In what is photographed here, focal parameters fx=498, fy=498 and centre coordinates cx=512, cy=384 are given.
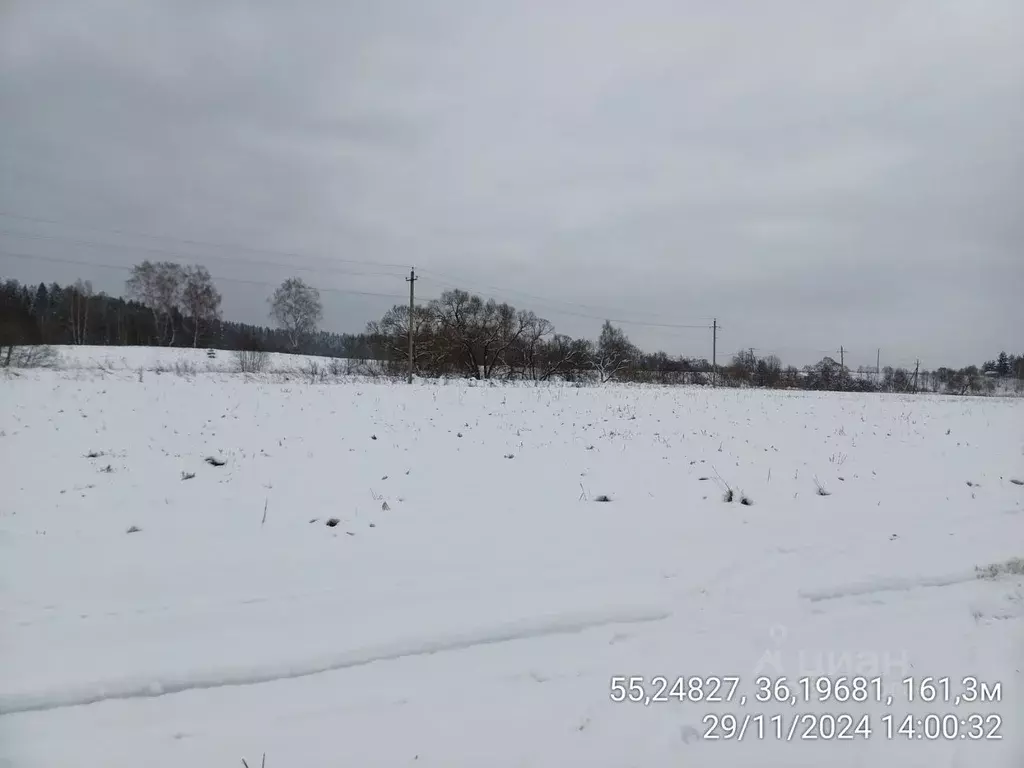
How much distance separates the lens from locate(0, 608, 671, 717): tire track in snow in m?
3.26

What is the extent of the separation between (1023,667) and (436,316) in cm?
4344

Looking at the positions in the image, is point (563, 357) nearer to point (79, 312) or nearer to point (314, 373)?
point (314, 373)

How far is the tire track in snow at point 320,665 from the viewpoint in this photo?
3.26 metres

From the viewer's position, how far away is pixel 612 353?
53.3 metres

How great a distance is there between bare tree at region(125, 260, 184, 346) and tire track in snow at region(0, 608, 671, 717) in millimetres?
59644

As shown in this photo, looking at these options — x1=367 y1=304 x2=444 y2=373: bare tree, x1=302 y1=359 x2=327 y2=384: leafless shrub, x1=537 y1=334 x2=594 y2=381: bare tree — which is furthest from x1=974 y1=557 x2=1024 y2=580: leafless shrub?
x1=537 y1=334 x2=594 y2=381: bare tree

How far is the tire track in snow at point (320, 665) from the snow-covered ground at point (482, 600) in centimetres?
2

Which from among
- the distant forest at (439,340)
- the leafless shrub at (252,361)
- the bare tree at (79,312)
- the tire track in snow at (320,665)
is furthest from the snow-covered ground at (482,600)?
the bare tree at (79,312)

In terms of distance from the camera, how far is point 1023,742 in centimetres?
302

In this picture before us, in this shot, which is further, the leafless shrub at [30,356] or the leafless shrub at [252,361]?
the leafless shrub at [252,361]

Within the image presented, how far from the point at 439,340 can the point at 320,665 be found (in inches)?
1603

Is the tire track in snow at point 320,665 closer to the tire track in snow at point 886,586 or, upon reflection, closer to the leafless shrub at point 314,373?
the tire track in snow at point 886,586

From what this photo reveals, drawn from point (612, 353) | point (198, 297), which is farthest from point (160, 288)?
point (612, 353)

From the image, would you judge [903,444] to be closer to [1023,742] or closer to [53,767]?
[1023,742]
